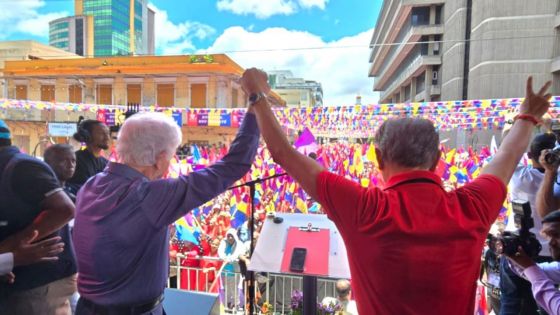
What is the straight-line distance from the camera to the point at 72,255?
81.4 inches

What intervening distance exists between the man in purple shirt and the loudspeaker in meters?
0.52

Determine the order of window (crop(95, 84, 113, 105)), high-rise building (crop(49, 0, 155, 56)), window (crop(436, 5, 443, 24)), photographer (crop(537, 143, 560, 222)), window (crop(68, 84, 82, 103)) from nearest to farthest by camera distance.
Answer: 1. photographer (crop(537, 143, 560, 222))
2. window (crop(95, 84, 113, 105))
3. window (crop(68, 84, 82, 103))
4. window (crop(436, 5, 443, 24))
5. high-rise building (crop(49, 0, 155, 56))

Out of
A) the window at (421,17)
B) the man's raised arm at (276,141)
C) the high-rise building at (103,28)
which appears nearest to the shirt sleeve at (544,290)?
the man's raised arm at (276,141)

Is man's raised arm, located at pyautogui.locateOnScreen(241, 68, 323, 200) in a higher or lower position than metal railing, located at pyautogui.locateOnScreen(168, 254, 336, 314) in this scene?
higher

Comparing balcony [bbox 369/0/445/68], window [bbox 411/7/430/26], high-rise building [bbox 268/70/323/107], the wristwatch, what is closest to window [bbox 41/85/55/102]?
balcony [bbox 369/0/445/68]

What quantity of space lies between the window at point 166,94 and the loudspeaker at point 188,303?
2949 cm

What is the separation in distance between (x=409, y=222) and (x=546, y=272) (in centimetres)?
123

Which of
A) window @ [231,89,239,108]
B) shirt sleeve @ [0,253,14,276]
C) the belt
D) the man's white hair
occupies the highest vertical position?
window @ [231,89,239,108]

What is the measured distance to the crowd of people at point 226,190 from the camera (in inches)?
39.4

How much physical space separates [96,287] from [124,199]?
1.22 ft

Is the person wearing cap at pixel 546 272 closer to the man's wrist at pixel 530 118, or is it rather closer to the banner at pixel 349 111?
the man's wrist at pixel 530 118

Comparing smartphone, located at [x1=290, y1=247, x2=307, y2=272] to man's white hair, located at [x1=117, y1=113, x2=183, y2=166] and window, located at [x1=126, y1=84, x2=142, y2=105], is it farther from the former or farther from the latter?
window, located at [x1=126, y1=84, x2=142, y2=105]

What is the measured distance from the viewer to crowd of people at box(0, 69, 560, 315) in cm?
100

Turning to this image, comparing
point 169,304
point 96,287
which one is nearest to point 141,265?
point 96,287
